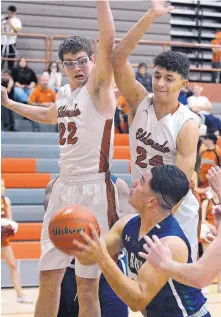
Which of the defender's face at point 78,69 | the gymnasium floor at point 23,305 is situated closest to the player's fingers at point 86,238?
the defender's face at point 78,69

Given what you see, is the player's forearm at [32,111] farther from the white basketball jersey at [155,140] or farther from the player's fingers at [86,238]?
the player's fingers at [86,238]

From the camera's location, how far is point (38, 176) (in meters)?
10.6

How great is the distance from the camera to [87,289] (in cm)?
415

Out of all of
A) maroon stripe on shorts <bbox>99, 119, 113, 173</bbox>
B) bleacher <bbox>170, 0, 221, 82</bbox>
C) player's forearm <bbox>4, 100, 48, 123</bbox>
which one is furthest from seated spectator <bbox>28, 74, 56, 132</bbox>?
maroon stripe on shorts <bbox>99, 119, 113, 173</bbox>

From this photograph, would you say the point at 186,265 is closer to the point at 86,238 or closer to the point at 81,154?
the point at 86,238

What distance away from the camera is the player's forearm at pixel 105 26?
12.8ft

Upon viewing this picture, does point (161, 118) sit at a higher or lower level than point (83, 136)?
higher

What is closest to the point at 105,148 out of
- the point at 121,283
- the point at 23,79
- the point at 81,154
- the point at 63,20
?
the point at 81,154

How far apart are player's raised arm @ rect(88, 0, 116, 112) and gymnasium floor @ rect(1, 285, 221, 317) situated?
11.0 feet

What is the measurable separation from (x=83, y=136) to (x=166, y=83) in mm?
577

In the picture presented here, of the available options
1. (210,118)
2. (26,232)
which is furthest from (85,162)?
(210,118)

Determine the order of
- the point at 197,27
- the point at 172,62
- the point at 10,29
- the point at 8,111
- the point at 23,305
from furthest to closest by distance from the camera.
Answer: the point at 197,27
the point at 10,29
the point at 8,111
the point at 23,305
the point at 172,62

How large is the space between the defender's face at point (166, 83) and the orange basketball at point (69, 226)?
1.25m

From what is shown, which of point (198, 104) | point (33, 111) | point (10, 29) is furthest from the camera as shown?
point (10, 29)
